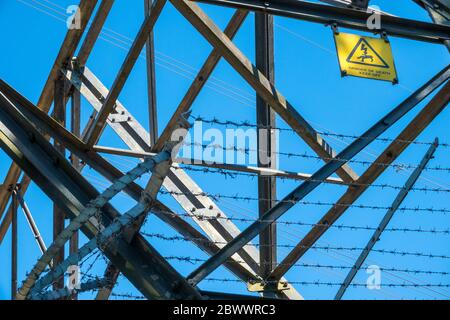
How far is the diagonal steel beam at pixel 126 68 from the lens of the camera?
8.59m

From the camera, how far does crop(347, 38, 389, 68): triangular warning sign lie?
27.3 feet

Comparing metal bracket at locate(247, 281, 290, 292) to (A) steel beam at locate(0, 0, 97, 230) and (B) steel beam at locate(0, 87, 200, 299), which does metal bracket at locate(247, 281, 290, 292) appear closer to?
(A) steel beam at locate(0, 0, 97, 230)

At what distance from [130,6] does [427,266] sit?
195 inches

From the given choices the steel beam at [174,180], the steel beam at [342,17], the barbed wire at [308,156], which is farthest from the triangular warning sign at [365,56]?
the steel beam at [174,180]

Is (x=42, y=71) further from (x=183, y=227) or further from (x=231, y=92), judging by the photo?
(x=183, y=227)

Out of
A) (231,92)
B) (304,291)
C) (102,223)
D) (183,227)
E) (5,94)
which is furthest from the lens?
(231,92)

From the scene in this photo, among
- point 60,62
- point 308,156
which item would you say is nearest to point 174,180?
point 60,62

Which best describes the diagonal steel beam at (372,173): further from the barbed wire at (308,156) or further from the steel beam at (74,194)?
the steel beam at (74,194)

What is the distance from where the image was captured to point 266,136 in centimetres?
1018

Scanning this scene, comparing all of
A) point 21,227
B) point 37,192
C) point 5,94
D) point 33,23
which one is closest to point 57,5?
point 33,23

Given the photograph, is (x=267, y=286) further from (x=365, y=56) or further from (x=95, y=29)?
(x=365, y=56)

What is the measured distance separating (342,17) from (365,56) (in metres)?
0.36

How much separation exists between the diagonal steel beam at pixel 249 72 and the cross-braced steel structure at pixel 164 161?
0.04 ft

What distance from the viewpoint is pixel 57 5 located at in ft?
41.1
